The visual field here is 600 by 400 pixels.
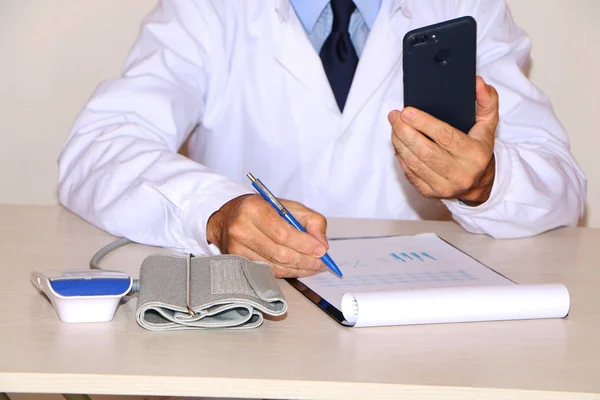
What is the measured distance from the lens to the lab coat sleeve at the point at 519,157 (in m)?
1.38

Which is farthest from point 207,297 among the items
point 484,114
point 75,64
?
point 75,64

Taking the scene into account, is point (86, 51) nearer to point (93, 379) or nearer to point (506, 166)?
point (506, 166)

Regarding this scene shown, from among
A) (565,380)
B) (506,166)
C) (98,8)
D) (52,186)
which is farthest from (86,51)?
(565,380)

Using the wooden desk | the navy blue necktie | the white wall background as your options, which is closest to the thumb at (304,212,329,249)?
the wooden desk

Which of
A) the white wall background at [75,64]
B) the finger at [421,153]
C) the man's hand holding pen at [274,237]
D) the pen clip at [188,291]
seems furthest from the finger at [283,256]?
the white wall background at [75,64]

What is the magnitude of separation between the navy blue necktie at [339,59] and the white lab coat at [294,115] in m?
0.04

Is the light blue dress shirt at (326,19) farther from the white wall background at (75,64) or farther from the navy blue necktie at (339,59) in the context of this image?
the white wall background at (75,64)

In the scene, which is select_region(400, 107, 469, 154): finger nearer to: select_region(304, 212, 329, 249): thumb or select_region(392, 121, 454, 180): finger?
select_region(392, 121, 454, 180): finger

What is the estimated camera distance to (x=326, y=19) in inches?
69.6

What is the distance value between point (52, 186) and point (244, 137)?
2.33 feet

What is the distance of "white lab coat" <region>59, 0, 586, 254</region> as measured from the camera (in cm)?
145

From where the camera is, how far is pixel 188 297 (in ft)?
2.94

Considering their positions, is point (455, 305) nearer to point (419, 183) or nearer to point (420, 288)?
Result: point (420, 288)

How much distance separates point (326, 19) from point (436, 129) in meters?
0.64
